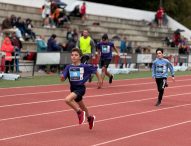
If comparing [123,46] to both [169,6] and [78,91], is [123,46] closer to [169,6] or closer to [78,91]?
[78,91]

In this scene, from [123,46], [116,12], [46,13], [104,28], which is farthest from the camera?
[116,12]

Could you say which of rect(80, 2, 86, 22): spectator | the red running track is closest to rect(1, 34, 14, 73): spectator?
the red running track

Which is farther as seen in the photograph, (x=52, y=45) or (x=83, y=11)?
(x=83, y=11)

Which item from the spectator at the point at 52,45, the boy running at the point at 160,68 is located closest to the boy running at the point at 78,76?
the boy running at the point at 160,68

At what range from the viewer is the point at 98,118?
12250 millimetres

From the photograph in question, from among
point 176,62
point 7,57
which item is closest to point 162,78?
point 7,57

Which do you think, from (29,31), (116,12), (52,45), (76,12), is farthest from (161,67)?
(116,12)

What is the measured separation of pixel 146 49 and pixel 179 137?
24.6 metres

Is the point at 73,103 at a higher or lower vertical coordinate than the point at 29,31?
lower

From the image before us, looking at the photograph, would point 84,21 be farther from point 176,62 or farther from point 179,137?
point 179,137

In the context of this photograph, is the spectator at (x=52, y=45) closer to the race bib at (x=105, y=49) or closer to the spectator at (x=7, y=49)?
the spectator at (x=7, y=49)

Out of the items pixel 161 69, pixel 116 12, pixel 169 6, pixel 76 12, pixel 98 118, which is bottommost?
pixel 98 118

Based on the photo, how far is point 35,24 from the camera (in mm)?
31688

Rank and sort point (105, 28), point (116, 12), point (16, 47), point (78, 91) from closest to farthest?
point (78, 91), point (16, 47), point (105, 28), point (116, 12)
